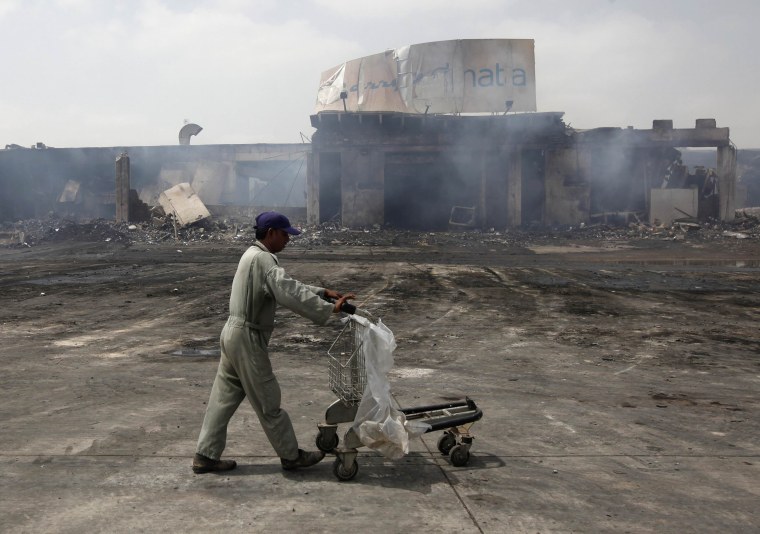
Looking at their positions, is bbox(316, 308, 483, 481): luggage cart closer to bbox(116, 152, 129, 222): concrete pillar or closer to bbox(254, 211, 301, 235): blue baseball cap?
bbox(254, 211, 301, 235): blue baseball cap

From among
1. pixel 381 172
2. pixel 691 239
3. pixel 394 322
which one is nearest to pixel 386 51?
pixel 381 172

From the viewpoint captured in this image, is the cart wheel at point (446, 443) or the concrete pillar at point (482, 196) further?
the concrete pillar at point (482, 196)

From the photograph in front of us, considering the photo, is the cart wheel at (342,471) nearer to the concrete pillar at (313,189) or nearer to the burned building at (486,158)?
the burned building at (486,158)

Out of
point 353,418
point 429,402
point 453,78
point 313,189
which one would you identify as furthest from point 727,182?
point 353,418

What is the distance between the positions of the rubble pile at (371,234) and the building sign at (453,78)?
19.1 feet

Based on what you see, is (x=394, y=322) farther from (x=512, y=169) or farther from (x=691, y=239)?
(x=512, y=169)

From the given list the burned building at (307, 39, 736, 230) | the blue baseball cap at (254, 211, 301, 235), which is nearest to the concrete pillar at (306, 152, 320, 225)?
the burned building at (307, 39, 736, 230)

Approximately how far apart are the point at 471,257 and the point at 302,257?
461cm

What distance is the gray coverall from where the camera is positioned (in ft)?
12.9

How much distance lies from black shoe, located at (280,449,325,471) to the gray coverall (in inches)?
1.6

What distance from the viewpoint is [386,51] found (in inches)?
1226

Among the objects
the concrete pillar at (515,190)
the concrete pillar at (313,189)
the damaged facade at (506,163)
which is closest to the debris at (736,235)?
the damaged facade at (506,163)

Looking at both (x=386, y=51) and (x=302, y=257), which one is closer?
(x=302, y=257)

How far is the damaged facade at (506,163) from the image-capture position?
2867cm
